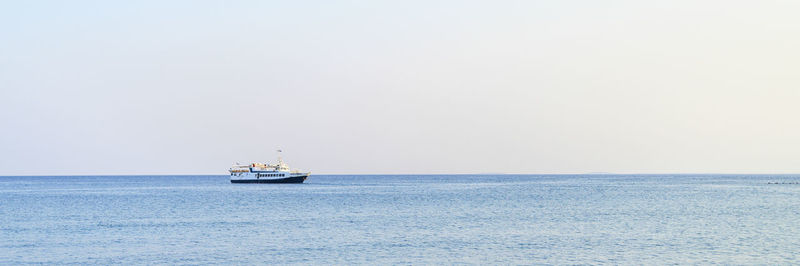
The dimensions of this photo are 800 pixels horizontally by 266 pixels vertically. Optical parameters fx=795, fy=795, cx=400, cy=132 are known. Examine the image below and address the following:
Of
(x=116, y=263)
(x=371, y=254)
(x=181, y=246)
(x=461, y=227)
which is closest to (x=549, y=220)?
(x=461, y=227)

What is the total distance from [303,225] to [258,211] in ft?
68.7

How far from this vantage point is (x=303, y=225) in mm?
69812

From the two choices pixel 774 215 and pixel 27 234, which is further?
pixel 774 215

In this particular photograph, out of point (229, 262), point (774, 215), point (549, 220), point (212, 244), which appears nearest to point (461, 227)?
point (549, 220)

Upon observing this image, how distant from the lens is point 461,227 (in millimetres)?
67438

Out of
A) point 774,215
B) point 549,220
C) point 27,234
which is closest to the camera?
point 27,234

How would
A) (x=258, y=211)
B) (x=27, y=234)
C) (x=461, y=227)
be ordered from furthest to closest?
1. (x=258, y=211)
2. (x=461, y=227)
3. (x=27, y=234)

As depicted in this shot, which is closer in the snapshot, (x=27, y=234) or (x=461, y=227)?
(x=27, y=234)

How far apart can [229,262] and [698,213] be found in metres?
60.0

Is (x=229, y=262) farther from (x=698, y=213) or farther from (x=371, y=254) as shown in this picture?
(x=698, y=213)

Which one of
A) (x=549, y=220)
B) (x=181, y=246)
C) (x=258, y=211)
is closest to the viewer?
(x=181, y=246)

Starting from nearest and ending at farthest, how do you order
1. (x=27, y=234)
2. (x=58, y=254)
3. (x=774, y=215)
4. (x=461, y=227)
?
(x=58, y=254) → (x=27, y=234) → (x=461, y=227) → (x=774, y=215)

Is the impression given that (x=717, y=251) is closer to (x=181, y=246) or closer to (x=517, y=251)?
(x=517, y=251)

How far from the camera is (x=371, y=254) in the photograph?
48.4m
